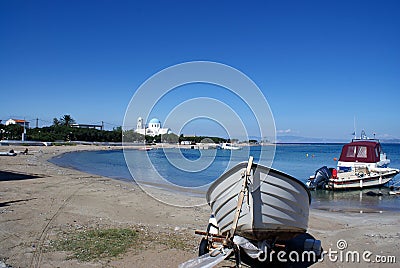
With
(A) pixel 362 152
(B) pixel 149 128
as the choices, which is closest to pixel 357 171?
(A) pixel 362 152

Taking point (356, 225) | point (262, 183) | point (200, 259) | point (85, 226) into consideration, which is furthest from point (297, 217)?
point (356, 225)

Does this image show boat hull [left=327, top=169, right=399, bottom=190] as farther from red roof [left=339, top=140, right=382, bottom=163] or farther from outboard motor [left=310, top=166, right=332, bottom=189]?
red roof [left=339, top=140, right=382, bottom=163]

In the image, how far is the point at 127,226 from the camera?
28.3ft

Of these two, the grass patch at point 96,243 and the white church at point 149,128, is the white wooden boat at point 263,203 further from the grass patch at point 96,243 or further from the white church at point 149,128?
the white church at point 149,128

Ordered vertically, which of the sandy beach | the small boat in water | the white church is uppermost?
the white church

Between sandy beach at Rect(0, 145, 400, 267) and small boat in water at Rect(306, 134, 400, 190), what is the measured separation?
19.3 ft

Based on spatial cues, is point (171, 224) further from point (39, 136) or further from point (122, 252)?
point (39, 136)

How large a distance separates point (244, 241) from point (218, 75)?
4346mm

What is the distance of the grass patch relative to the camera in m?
6.29

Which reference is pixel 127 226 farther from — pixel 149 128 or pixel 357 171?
pixel 149 128

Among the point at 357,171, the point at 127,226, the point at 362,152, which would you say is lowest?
the point at 127,226

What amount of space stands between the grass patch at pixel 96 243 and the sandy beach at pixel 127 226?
7.7 inches

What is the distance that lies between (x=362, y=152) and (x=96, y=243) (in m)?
20.5

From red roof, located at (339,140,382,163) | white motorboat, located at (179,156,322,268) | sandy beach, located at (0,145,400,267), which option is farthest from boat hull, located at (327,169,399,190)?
white motorboat, located at (179,156,322,268)
